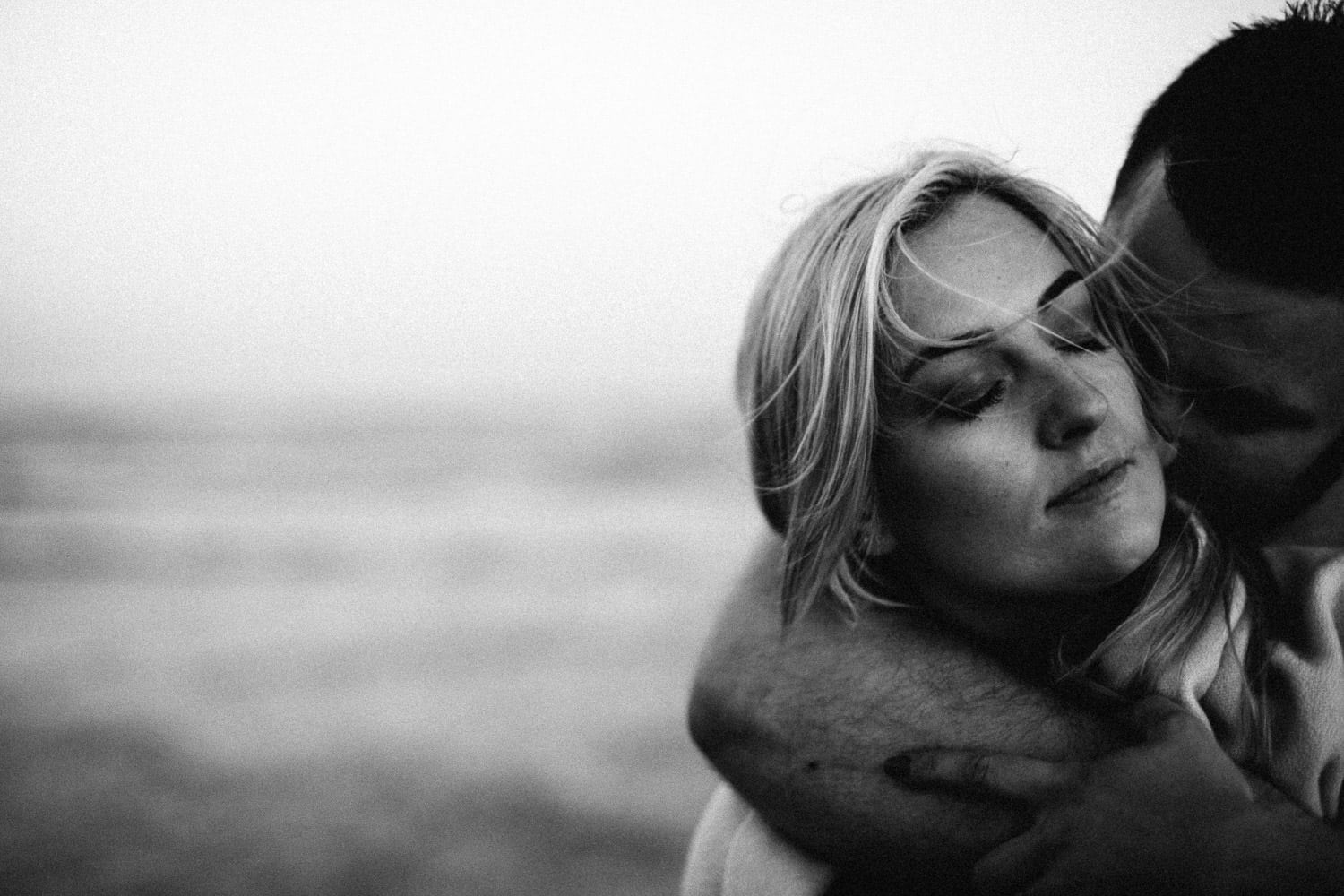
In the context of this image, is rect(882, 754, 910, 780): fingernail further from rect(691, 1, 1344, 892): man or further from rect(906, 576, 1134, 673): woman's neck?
rect(906, 576, 1134, 673): woman's neck

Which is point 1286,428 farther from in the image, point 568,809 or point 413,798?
point 413,798

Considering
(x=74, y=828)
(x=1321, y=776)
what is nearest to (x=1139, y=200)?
(x=1321, y=776)

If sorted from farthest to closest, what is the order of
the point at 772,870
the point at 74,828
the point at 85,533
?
1. the point at 85,533
2. the point at 74,828
3. the point at 772,870

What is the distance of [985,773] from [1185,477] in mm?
635

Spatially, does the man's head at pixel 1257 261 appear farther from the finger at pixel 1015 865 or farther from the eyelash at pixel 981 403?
the finger at pixel 1015 865

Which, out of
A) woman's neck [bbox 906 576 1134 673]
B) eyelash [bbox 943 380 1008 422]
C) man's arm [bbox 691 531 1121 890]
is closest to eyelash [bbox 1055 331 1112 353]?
eyelash [bbox 943 380 1008 422]

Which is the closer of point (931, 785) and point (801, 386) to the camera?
point (931, 785)

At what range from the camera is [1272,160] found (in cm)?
143

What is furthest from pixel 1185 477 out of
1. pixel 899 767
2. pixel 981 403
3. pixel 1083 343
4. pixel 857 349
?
pixel 899 767

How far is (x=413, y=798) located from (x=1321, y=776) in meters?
3.77

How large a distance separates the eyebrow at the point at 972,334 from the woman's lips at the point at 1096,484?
25 centimetres

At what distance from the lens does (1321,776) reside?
1208mm

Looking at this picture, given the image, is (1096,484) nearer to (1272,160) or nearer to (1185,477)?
(1185,477)

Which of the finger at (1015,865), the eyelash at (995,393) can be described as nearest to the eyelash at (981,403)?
the eyelash at (995,393)
